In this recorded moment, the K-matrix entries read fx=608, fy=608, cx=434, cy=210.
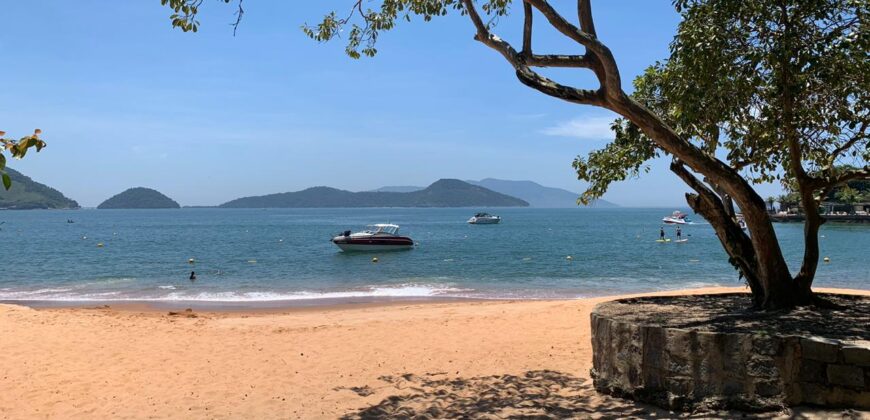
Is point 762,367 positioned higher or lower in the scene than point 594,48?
lower

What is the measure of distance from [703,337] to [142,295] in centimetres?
2368

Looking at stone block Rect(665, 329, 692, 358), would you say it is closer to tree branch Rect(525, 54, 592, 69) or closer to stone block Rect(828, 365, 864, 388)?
stone block Rect(828, 365, 864, 388)

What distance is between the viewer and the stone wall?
5311 millimetres

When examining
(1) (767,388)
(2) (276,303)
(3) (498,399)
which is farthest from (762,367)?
(2) (276,303)

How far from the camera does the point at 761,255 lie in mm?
7312

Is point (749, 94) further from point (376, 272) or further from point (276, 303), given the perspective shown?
point (376, 272)

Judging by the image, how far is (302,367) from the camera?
31.7ft

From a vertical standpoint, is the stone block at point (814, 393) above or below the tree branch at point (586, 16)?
below

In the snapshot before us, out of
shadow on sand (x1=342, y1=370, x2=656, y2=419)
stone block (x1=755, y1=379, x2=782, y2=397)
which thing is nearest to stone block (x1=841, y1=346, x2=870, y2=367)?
stone block (x1=755, y1=379, x2=782, y2=397)

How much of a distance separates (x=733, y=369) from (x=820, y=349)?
751 mm

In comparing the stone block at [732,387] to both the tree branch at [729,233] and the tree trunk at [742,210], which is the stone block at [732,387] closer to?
the tree trunk at [742,210]

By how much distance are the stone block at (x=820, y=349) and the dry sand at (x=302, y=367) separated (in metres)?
1.44

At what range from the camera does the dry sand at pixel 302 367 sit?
7.46 m

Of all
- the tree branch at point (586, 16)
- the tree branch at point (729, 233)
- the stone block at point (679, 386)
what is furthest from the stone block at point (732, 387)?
the tree branch at point (586, 16)
